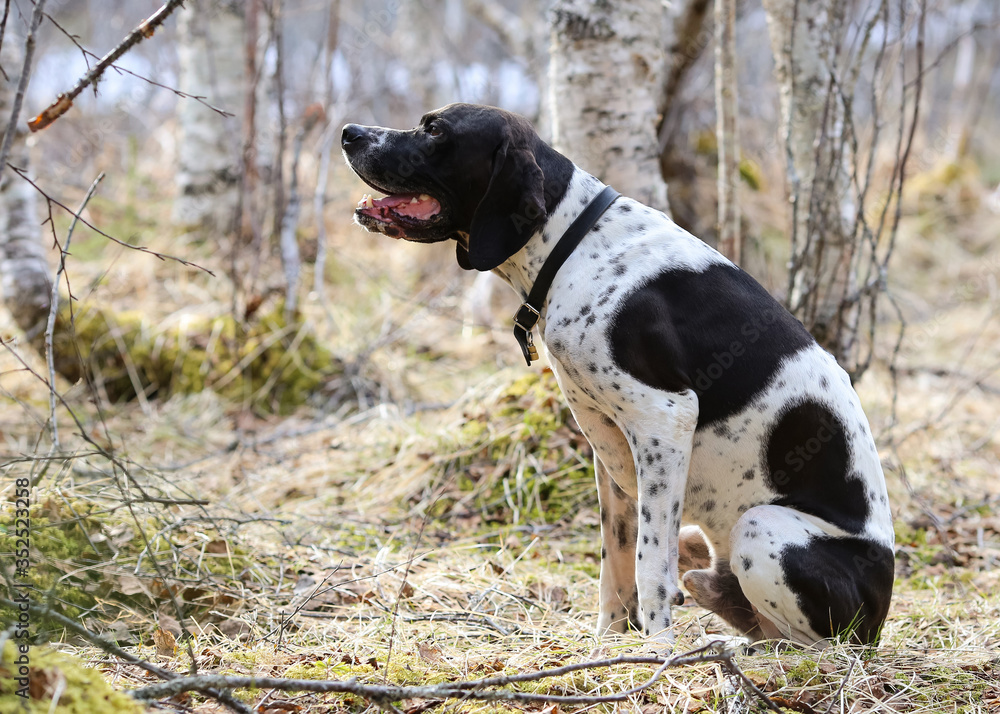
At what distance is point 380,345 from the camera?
Answer: 5.93 meters

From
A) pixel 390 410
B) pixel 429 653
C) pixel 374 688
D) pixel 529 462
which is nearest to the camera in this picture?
pixel 374 688

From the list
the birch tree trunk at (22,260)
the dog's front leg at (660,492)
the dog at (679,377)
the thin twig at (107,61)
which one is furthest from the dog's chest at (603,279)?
the birch tree trunk at (22,260)

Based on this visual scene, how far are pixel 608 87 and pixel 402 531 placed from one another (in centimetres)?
244

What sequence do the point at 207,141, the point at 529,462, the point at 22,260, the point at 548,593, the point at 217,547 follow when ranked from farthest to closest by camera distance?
the point at 207,141 → the point at 22,260 → the point at 529,462 → the point at 548,593 → the point at 217,547

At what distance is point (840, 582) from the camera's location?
2.49 metres

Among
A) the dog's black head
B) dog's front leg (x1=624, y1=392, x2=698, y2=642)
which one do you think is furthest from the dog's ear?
dog's front leg (x1=624, y1=392, x2=698, y2=642)

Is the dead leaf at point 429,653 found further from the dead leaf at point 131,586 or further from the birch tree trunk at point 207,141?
the birch tree trunk at point 207,141

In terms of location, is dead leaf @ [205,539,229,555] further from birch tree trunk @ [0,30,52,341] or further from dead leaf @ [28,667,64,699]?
birch tree trunk @ [0,30,52,341]

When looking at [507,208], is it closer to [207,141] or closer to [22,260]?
[22,260]

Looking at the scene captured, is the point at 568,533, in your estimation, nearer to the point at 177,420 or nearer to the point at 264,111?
the point at 177,420

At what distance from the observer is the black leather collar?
262cm

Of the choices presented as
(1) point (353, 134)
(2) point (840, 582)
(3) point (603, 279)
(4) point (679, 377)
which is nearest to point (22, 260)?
(1) point (353, 134)

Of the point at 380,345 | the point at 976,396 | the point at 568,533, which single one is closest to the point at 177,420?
the point at 380,345

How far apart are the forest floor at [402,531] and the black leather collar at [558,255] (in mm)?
761
